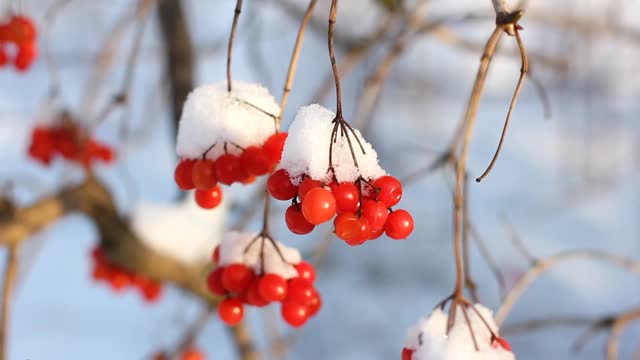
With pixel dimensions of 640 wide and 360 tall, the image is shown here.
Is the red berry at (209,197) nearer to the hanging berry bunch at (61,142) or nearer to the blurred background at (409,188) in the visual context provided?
the hanging berry bunch at (61,142)

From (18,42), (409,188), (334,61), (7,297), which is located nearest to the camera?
(334,61)

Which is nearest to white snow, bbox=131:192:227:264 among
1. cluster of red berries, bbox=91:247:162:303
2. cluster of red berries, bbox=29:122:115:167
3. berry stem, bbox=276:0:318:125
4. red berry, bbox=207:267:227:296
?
cluster of red berries, bbox=91:247:162:303

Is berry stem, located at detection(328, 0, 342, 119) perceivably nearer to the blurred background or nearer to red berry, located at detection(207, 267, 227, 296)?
red berry, located at detection(207, 267, 227, 296)

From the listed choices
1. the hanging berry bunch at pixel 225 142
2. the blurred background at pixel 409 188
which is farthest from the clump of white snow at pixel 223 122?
the blurred background at pixel 409 188

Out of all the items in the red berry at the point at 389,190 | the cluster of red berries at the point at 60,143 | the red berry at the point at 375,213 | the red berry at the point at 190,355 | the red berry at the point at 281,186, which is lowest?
the red berry at the point at 375,213

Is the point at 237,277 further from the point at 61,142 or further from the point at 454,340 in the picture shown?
the point at 61,142

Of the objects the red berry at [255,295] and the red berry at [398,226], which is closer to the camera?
the red berry at [398,226]

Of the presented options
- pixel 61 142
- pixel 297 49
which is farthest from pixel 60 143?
pixel 297 49

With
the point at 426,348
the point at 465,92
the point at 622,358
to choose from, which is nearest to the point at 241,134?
the point at 426,348
